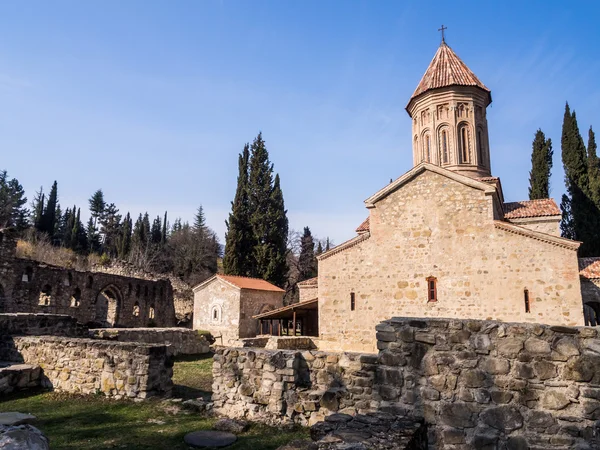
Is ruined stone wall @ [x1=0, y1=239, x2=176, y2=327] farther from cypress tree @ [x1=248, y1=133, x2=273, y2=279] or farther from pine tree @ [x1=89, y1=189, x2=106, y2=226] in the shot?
pine tree @ [x1=89, y1=189, x2=106, y2=226]

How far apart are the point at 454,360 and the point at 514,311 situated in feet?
36.8

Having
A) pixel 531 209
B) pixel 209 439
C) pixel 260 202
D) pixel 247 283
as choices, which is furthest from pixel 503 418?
pixel 260 202

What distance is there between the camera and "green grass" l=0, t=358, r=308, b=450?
4953 mm

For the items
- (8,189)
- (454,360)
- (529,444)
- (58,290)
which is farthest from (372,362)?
(8,189)

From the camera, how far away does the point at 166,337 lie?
1622cm

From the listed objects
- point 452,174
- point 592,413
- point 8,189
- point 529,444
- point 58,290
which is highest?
point 8,189

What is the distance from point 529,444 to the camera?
372 centimetres

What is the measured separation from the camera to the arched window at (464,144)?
20.3 meters

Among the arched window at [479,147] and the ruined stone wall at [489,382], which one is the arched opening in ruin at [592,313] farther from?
the ruined stone wall at [489,382]

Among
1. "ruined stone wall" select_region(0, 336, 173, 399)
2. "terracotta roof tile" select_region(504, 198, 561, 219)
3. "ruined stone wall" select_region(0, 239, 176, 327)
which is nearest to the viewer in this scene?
"ruined stone wall" select_region(0, 336, 173, 399)

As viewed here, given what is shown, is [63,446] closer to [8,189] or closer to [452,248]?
[452,248]

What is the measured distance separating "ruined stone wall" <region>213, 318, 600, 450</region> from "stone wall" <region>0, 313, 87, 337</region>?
8938 millimetres

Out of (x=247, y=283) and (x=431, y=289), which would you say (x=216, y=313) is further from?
(x=431, y=289)

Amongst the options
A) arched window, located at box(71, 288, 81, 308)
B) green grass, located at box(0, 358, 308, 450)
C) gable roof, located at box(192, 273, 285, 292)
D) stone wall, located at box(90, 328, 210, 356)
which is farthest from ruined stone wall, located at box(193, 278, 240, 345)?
green grass, located at box(0, 358, 308, 450)
